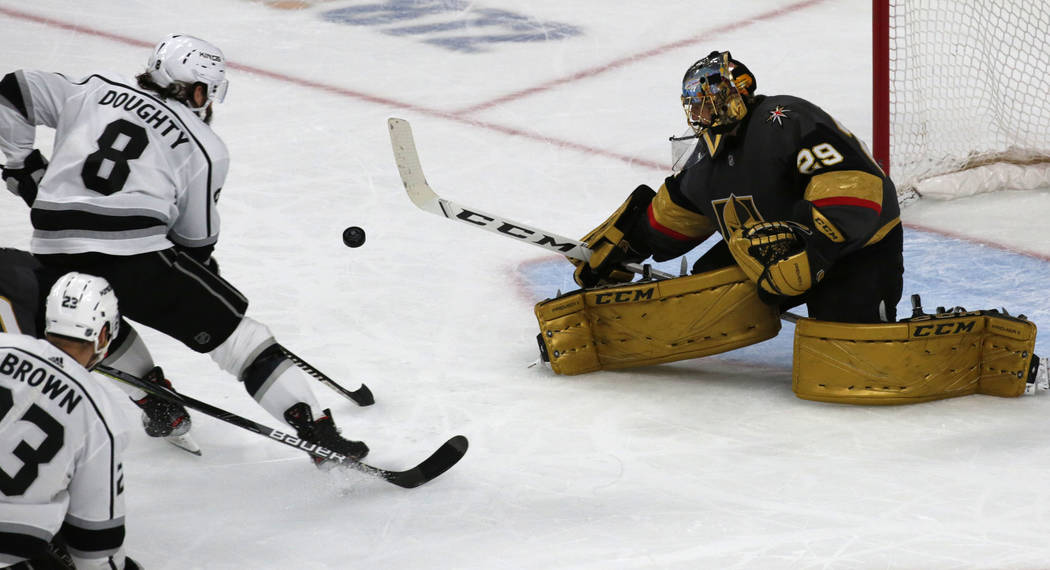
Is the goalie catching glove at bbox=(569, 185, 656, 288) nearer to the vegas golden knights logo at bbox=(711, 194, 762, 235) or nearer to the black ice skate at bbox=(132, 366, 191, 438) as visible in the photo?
the vegas golden knights logo at bbox=(711, 194, 762, 235)

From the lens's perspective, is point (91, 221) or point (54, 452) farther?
point (91, 221)

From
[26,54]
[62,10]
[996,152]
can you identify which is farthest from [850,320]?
[62,10]

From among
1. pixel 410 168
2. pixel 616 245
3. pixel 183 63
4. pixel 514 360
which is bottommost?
pixel 514 360

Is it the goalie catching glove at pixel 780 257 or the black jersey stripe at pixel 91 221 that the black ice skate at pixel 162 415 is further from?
the goalie catching glove at pixel 780 257

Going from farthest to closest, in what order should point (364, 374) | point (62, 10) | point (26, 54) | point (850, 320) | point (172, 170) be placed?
point (62, 10) < point (26, 54) < point (364, 374) < point (850, 320) < point (172, 170)

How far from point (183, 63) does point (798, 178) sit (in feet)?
4.45

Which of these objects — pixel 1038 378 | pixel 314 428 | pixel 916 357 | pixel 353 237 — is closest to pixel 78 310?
pixel 314 428

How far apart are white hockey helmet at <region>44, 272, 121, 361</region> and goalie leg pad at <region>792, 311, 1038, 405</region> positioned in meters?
1.60

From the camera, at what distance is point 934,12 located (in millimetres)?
4758

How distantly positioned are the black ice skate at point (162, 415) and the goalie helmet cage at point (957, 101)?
8.38 ft

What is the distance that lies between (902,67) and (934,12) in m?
0.24

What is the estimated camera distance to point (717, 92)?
3.14m

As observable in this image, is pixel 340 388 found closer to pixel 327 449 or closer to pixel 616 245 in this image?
pixel 327 449

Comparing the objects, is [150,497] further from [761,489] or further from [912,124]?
[912,124]
